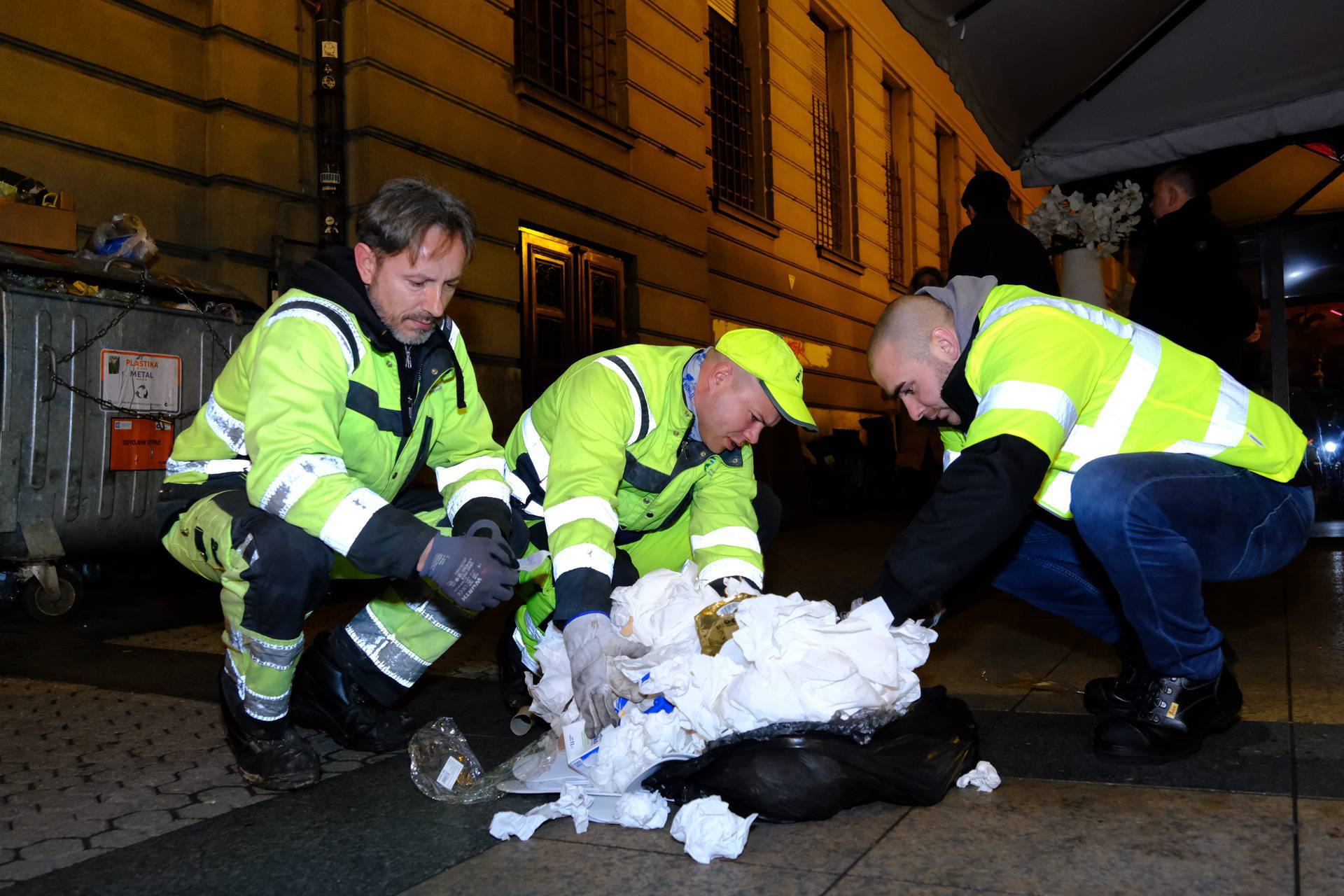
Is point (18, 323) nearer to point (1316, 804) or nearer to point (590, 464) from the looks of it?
point (590, 464)

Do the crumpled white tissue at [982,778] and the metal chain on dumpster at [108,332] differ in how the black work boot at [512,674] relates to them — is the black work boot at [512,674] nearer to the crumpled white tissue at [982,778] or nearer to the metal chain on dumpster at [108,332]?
the crumpled white tissue at [982,778]

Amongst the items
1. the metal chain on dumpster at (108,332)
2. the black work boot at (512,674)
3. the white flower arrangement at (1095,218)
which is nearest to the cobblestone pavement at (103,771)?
the black work boot at (512,674)

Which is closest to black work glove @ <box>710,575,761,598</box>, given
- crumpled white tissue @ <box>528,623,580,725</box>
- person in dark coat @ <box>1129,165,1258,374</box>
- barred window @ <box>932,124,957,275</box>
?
crumpled white tissue @ <box>528,623,580,725</box>

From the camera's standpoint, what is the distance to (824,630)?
77.2 inches

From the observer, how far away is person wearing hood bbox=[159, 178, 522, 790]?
2.19m

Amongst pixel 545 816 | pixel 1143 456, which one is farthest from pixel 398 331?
pixel 1143 456

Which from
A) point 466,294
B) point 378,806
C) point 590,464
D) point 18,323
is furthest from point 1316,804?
point 466,294

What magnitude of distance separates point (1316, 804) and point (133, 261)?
5110 millimetres

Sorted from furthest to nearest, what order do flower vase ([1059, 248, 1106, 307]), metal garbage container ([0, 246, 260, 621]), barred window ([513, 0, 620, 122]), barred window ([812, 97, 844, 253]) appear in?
barred window ([812, 97, 844, 253]) → barred window ([513, 0, 620, 122]) → flower vase ([1059, 248, 1106, 307]) → metal garbage container ([0, 246, 260, 621])

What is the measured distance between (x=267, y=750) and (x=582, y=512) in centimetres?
89

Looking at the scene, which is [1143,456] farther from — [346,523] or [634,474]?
[346,523]

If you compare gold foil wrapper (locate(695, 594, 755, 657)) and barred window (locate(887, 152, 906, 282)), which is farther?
barred window (locate(887, 152, 906, 282))

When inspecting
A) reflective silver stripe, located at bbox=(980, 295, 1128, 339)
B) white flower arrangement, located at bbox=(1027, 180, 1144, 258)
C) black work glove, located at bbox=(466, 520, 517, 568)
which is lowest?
black work glove, located at bbox=(466, 520, 517, 568)

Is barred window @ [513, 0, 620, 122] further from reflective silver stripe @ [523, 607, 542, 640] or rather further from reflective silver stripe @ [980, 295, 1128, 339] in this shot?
reflective silver stripe @ [980, 295, 1128, 339]
